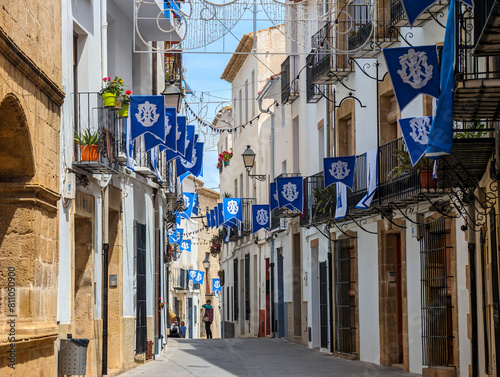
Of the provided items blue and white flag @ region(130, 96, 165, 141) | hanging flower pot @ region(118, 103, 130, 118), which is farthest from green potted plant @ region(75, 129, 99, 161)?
hanging flower pot @ region(118, 103, 130, 118)

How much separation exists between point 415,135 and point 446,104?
3648 mm

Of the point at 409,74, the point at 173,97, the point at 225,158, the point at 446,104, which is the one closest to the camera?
the point at 446,104

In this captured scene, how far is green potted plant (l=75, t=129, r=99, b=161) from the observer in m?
13.8

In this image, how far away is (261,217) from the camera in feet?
94.7

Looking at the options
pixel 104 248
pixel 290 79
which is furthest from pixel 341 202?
pixel 290 79

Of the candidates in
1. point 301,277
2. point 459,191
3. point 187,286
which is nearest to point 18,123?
point 459,191

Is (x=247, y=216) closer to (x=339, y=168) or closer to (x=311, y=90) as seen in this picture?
(x=311, y=90)

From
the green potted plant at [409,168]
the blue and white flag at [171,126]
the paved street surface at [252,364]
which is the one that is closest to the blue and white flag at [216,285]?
the paved street surface at [252,364]

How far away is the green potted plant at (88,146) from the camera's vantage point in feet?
45.4

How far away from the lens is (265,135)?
34.1m

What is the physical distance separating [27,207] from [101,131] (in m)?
3.42

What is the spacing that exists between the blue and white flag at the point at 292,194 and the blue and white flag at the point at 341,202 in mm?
1753

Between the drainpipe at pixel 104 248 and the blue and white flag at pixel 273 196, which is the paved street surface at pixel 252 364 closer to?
the drainpipe at pixel 104 248

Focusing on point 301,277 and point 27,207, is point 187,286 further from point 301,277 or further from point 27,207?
point 27,207
